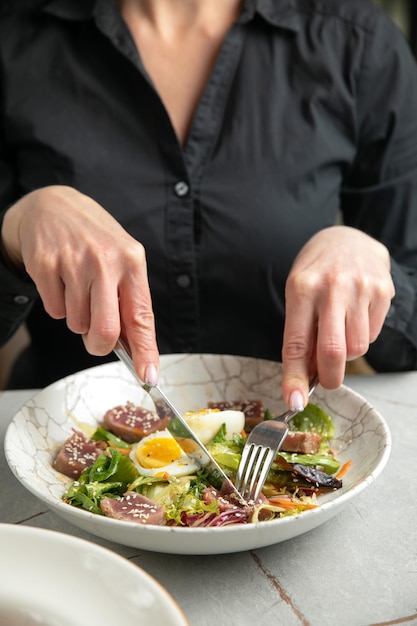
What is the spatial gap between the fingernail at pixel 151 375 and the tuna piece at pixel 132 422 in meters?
0.17

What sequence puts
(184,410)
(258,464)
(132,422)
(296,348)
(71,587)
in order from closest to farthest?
1. (71,587)
2. (258,464)
3. (296,348)
4. (132,422)
5. (184,410)

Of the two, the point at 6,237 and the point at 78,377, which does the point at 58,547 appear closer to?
the point at 78,377

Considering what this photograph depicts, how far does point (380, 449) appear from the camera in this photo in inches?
42.3

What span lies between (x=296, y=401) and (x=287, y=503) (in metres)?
0.17

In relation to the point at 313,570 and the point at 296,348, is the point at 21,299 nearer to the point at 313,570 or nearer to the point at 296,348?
the point at 296,348

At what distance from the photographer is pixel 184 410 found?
4.58 ft

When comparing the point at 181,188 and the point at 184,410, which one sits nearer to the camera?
the point at 184,410

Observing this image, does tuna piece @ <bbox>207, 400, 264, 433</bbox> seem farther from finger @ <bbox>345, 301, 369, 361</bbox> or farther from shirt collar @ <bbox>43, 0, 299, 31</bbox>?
shirt collar @ <bbox>43, 0, 299, 31</bbox>

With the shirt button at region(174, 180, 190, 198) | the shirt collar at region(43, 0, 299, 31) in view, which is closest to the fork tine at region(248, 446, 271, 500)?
the shirt button at region(174, 180, 190, 198)

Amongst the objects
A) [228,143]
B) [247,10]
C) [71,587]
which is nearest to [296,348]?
[71,587]

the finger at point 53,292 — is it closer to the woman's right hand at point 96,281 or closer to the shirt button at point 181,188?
the woman's right hand at point 96,281

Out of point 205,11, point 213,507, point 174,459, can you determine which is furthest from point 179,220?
point 213,507

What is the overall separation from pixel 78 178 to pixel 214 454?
0.84 metres

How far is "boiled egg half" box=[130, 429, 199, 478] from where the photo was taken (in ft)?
3.64
